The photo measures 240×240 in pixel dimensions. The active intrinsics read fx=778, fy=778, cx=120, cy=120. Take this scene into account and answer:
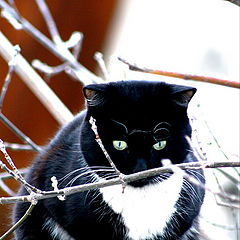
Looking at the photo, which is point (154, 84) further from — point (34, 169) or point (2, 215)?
point (2, 215)

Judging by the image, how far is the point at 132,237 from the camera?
2.44 m

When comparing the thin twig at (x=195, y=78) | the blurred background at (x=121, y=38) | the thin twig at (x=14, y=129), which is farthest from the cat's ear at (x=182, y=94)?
the blurred background at (x=121, y=38)

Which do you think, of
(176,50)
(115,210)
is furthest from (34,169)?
(176,50)

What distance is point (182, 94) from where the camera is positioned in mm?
2361

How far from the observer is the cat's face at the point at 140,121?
2.31 m

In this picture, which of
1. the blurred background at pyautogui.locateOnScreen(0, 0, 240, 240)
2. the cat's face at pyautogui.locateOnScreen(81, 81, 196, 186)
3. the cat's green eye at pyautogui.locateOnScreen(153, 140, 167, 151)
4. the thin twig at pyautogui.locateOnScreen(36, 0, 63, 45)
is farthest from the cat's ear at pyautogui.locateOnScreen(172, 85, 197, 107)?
the blurred background at pyautogui.locateOnScreen(0, 0, 240, 240)

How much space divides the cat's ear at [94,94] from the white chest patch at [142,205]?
0.95 feet

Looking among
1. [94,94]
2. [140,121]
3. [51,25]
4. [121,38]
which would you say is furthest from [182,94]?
[121,38]

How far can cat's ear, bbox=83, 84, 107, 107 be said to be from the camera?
232cm

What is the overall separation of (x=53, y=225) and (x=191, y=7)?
236cm

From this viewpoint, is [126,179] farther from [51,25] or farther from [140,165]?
[51,25]

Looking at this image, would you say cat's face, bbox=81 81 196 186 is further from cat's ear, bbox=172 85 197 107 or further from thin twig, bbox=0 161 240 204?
thin twig, bbox=0 161 240 204

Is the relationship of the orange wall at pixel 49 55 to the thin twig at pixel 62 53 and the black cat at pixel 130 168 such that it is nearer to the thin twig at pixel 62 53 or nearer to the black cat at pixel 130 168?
the thin twig at pixel 62 53

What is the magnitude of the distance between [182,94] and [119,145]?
0.25m
